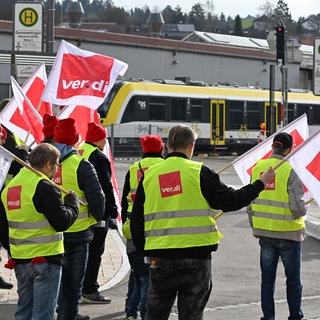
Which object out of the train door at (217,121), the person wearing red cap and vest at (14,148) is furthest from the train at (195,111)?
the person wearing red cap and vest at (14,148)

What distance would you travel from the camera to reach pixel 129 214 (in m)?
9.41

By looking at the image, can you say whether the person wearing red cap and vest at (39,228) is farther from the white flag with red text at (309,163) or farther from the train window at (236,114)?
the train window at (236,114)

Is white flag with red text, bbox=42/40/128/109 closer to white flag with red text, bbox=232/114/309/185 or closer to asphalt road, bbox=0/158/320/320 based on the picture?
white flag with red text, bbox=232/114/309/185

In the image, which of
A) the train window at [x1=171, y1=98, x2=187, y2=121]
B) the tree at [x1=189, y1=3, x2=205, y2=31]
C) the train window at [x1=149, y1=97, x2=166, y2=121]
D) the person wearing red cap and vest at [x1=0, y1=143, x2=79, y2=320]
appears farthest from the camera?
the tree at [x1=189, y1=3, x2=205, y2=31]

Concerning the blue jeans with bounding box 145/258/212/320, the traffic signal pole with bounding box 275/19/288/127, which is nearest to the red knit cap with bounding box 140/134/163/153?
the blue jeans with bounding box 145/258/212/320

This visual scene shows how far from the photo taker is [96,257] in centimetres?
1045

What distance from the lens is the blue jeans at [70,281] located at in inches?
327

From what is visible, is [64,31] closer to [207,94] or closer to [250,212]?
[207,94]

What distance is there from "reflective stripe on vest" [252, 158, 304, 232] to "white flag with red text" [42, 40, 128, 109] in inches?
91.7

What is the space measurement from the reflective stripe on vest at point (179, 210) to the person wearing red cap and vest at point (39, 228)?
27.5 inches

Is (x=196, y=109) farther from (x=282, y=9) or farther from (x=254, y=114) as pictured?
(x=282, y=9)

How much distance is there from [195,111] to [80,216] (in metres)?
35.6

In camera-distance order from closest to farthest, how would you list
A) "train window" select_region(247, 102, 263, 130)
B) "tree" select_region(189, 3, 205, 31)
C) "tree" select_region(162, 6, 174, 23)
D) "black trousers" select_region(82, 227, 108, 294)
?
"black trousers" select_region(82, 227, 108, 294) < "train window" select_region(247, 102, 263, 130) < "tree" select_region(162, 6, 174, 23) < "tree" select_region(189, 3, 205, 31)

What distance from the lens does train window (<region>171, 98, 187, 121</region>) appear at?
42875 millimetres
